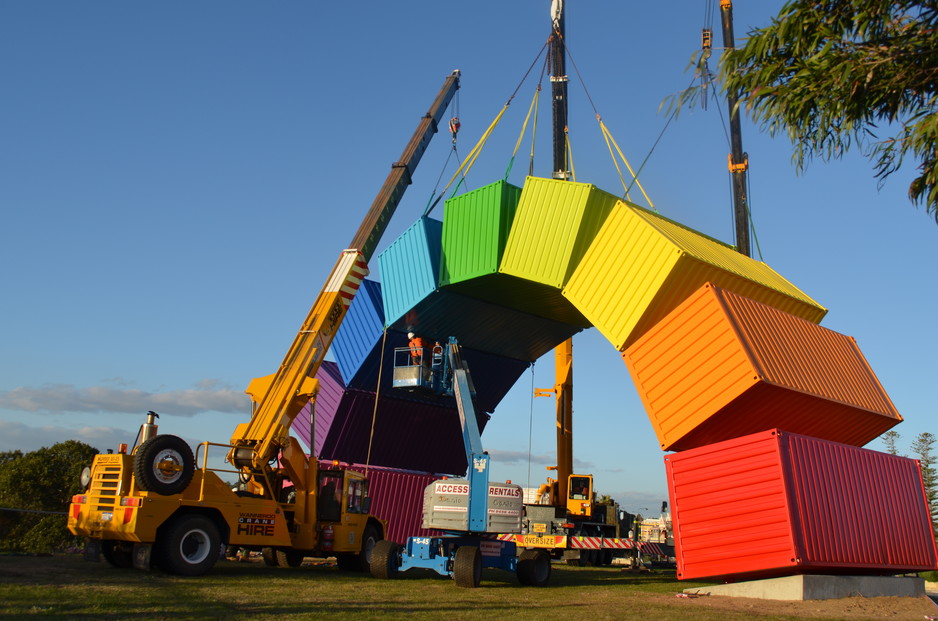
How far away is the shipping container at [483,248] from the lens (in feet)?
69.1

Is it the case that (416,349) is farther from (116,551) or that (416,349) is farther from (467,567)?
(116,551)

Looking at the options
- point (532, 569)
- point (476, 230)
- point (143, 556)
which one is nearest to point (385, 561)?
point (532, 569)

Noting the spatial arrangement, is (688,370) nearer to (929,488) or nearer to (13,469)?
(13,469)

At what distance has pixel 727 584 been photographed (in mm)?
15281

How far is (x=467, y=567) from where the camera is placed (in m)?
14.3

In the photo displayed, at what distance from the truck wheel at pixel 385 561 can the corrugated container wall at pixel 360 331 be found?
985 cm

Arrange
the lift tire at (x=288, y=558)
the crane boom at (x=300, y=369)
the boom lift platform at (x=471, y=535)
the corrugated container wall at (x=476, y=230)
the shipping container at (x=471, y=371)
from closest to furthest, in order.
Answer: the boom lift platform at (x=471, y=535)
the crane boom at (x=300, y=369)
the lift tire at (x=288, y=558)
the corrugated container wall at (x=476, y=230)
the shipping container at (x=471, y=371)

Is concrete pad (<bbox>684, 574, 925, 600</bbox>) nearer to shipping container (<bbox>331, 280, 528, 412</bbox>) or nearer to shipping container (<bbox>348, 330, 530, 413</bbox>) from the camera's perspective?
shipping container (<bbox>348, 330, 530, 413</bbox>)

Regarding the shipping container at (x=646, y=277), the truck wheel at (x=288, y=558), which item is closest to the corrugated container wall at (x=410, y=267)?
the shipping container at (x=646, y=277)

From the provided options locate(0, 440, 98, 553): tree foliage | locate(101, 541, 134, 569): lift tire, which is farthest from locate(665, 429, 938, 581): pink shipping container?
locate(0, 440, 98, 553): tree foliage

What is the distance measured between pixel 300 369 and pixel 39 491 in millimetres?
17794

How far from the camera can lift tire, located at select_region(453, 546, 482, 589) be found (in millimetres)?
14312

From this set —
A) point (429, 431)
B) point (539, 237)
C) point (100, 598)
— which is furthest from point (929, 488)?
point (100, 598)

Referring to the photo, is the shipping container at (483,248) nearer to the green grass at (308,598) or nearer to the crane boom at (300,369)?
the crane boom at (300,369)
